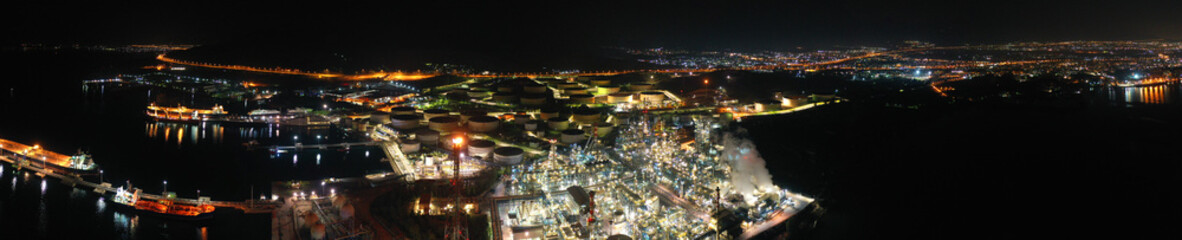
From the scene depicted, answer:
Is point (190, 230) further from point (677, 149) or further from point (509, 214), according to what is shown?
point (677, 149)

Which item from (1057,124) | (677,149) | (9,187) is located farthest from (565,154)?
(1057,124)

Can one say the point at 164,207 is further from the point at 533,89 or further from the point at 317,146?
the point at 533,89

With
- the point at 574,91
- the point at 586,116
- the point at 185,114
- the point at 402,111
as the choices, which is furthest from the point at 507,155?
the point at 185,114

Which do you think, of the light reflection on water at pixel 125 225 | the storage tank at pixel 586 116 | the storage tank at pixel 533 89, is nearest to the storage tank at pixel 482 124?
the storage tank at pixel 586 116

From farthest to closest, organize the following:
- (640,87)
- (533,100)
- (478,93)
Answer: (640,87)
(478,93)
(533,100)

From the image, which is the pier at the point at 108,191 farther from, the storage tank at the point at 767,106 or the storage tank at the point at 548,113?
the storage tank at the point at 767,106

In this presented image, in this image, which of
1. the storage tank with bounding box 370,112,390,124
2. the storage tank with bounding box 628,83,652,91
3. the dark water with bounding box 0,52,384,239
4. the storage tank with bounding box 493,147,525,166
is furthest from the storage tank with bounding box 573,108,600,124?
the storage tank with bounding box 628,83,652,91

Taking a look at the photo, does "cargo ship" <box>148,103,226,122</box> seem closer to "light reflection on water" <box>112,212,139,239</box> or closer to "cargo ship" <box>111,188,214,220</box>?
"cargo ship" <box>111,188,214,220</box>
